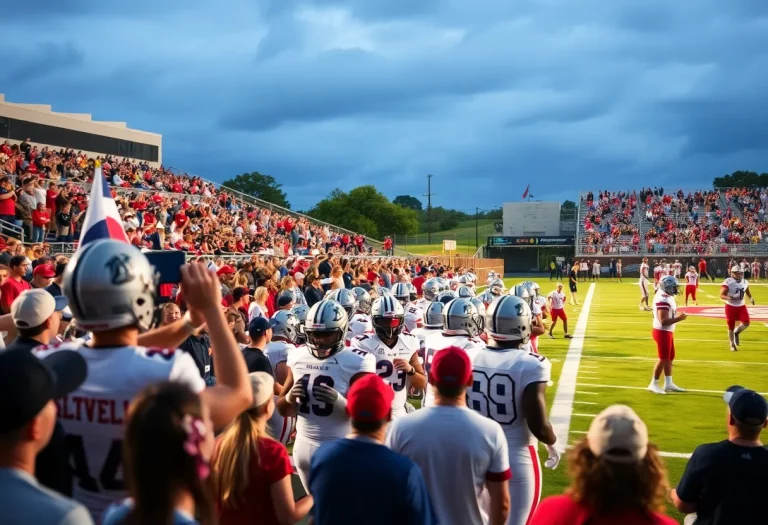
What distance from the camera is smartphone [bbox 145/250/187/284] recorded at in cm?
319

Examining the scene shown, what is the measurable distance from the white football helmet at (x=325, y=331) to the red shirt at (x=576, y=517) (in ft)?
10.3

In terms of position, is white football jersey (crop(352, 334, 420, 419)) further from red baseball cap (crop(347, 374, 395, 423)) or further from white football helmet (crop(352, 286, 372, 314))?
white football helmet (crop(352, 286, 372, 314))

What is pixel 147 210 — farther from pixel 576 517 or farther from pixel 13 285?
pixel 576 517

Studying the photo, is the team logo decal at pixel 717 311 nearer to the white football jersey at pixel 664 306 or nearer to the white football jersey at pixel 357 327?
the white football jersey at pixel 664 306

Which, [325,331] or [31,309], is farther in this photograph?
[325,331]

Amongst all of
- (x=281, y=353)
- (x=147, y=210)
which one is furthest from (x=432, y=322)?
(x=147, y=210)

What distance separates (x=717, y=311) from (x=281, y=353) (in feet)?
81.4

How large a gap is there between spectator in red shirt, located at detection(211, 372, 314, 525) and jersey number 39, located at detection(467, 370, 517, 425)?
197cm

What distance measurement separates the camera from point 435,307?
947 cm

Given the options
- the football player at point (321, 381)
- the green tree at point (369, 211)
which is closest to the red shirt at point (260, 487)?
the football player at point (321, 381)

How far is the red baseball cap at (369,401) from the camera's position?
139 inches

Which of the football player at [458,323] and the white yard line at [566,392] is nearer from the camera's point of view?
the football player at [458,323]

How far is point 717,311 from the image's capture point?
28.4 m

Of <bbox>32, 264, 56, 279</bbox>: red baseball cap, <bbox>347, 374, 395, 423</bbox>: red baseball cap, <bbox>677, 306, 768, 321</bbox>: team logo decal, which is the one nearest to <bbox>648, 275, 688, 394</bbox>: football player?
<bbox>32, 264, 56, 279</bbox>: red baseball cap
